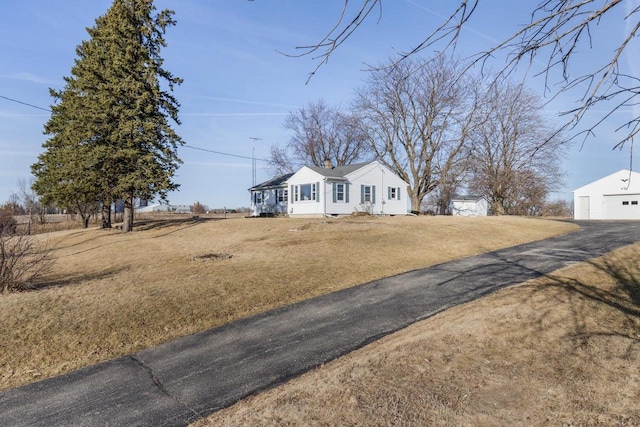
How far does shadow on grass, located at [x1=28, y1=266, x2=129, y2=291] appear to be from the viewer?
864 centimetres

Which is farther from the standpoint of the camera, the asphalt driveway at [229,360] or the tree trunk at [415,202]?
the tree trunk at [415,202]

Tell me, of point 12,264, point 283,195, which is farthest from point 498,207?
point 12,264

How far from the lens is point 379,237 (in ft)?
48.6

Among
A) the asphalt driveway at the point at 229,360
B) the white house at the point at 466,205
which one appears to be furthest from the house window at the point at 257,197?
the white house at the point at 466,205

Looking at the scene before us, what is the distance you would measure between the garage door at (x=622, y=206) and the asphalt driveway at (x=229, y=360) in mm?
29051

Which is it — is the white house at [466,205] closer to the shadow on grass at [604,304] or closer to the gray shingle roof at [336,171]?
the gray shingle roof at [336,171]

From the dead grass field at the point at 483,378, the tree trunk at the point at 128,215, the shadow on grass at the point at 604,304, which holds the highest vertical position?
the tree trunk at the point at 128,215

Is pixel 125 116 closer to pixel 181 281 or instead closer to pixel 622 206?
pixel 181 281

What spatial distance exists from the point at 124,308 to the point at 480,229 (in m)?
16.1

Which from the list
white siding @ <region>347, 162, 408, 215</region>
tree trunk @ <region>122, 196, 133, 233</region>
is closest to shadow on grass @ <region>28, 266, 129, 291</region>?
tree trunk @ <region>122, 196, 133, 233</region>

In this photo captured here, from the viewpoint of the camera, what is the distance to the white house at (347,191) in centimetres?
2603

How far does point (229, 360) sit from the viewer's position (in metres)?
4.63

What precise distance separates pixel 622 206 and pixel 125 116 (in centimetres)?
3773

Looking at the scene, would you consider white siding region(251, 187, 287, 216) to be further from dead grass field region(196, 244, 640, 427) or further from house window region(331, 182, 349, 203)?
dead grass field region(196, 244, 640, 427)
